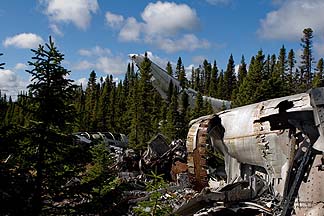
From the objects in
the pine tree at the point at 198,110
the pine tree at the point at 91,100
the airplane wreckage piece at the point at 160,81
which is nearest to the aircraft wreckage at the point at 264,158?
the pine tree at the point at 198,110

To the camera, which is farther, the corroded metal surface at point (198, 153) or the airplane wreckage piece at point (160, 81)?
the airplane wreckage piece at point (160, 81)

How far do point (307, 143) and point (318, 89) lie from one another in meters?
1.66

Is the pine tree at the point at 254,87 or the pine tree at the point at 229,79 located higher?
the pine tree at the point at 229,79

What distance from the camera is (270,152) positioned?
10.0 metres

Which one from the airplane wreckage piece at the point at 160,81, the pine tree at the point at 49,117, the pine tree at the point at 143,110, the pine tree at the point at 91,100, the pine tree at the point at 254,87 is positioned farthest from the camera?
the pine tree at the point at 91,100

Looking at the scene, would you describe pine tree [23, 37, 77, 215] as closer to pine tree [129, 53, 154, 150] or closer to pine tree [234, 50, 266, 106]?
pine tree [234, 50, 266, 106]

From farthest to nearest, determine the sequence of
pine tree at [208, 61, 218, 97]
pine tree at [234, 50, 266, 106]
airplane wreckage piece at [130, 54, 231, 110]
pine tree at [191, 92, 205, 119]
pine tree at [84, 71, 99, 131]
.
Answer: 1. pine tree at [208, 61, 218, 97]
2. pine tree at [84, 71, 99, 131]
3. airplane wreckage piece at [130, 54, 231, 110]
4. pine tree at [191, 92, 205, 119]
5. pine tree at [234, 50, 266, 106]

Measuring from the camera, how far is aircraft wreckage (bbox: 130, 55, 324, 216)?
26.2ft

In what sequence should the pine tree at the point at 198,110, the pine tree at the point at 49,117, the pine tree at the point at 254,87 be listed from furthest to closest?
1. the pine tree at the point at 198,110
2. the pine tree at the point at 254,87
3. the pine tree at the point at 49,117

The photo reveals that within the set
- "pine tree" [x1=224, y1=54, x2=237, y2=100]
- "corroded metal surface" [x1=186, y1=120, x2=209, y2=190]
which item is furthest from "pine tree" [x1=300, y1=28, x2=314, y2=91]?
"corroded metal surface" [x1=186, y1=120, x2=209, y2=190]

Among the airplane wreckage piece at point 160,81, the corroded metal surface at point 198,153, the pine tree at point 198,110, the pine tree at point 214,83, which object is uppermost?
the pine tree at point 214,83

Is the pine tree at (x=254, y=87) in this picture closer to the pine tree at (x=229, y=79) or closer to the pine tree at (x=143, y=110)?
the pine tree at (x=143, y=110)

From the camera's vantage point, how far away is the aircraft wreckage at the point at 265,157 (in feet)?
26.2

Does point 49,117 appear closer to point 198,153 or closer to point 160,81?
point 198,153
